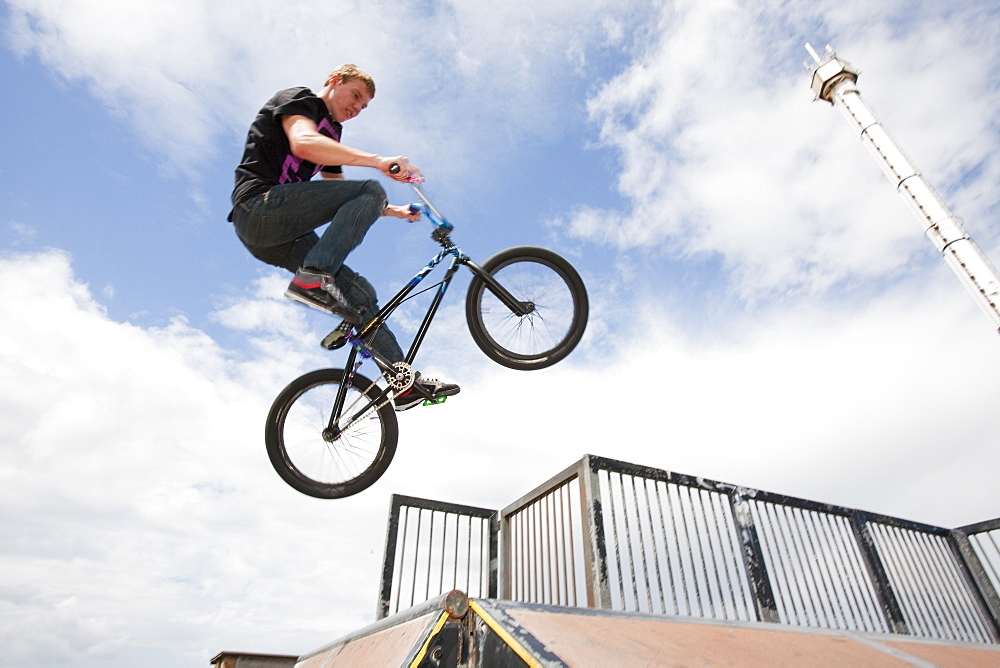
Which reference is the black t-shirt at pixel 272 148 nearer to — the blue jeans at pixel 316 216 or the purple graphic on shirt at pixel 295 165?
the purple graphic on shirt at pixel 295 165

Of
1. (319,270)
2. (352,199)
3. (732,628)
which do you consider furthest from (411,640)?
(352,199)

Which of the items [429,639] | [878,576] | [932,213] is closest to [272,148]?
[429,639]

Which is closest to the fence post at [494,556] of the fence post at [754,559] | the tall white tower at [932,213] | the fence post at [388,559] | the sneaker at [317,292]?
the fence post at [388,559]

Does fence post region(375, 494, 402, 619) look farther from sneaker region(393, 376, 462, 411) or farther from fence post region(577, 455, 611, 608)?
sneaker region(393, 376, 462, 411)

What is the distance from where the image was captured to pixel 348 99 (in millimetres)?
3553

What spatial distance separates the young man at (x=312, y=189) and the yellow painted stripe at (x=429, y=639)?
6.94ft

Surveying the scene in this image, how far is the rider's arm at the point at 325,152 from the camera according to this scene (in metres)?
3.14

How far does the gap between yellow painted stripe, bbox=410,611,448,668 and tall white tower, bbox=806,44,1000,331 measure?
1179 inches

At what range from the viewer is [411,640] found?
5.38ft

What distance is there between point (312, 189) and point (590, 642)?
2907mm

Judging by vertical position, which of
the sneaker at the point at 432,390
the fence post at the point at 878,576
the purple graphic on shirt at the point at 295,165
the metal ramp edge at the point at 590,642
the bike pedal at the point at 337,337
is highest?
the purple graphic on shirt at the point at 295,165

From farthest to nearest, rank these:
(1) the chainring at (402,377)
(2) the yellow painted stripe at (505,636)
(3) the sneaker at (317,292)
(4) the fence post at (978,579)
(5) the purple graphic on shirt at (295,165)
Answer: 1. (4) the fence post at (978,579)
2. (1) the chainring at (402,377)
3. (5) the purple graphic on shirt at (295,165)
4. (3) the sneaker at (317,292)
5. (2) the yellow painted stripe at (505,636)

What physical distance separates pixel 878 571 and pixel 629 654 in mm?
6856

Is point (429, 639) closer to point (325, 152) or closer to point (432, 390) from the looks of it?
point (432, 390)
